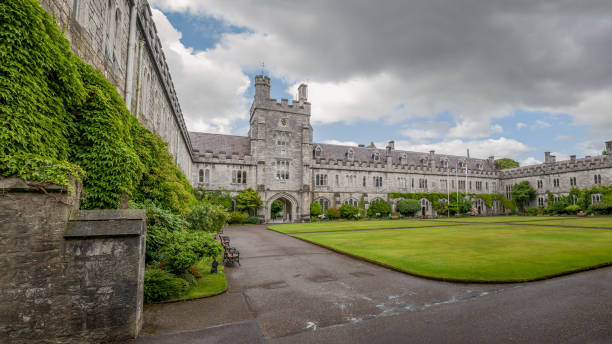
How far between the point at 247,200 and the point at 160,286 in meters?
28.0

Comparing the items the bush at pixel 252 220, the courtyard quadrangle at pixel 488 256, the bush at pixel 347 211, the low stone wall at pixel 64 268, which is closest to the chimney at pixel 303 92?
the bush at pixel 347 211

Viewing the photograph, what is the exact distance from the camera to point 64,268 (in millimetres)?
4488

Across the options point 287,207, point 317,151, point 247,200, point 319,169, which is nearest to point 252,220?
point 247,200

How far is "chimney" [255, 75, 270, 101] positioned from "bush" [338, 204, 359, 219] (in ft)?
60.5

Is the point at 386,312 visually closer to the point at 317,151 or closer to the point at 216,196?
the point at 216,196

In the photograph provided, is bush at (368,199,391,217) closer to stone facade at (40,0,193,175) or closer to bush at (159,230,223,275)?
stone facade at (40,0,193,175)

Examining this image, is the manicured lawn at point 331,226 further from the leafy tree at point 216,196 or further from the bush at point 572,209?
the bush at point 572,209

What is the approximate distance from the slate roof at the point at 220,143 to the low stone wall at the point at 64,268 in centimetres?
3335

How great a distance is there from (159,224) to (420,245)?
12.0 m

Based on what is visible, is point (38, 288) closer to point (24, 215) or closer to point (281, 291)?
point (24, 215)

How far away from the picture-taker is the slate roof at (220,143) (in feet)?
126

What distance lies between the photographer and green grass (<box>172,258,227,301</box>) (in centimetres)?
732

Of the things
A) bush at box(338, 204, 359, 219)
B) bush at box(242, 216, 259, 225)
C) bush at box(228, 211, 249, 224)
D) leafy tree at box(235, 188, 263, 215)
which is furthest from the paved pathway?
bush at box(338, 204, 359, 219)

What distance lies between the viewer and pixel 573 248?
1255 cm
